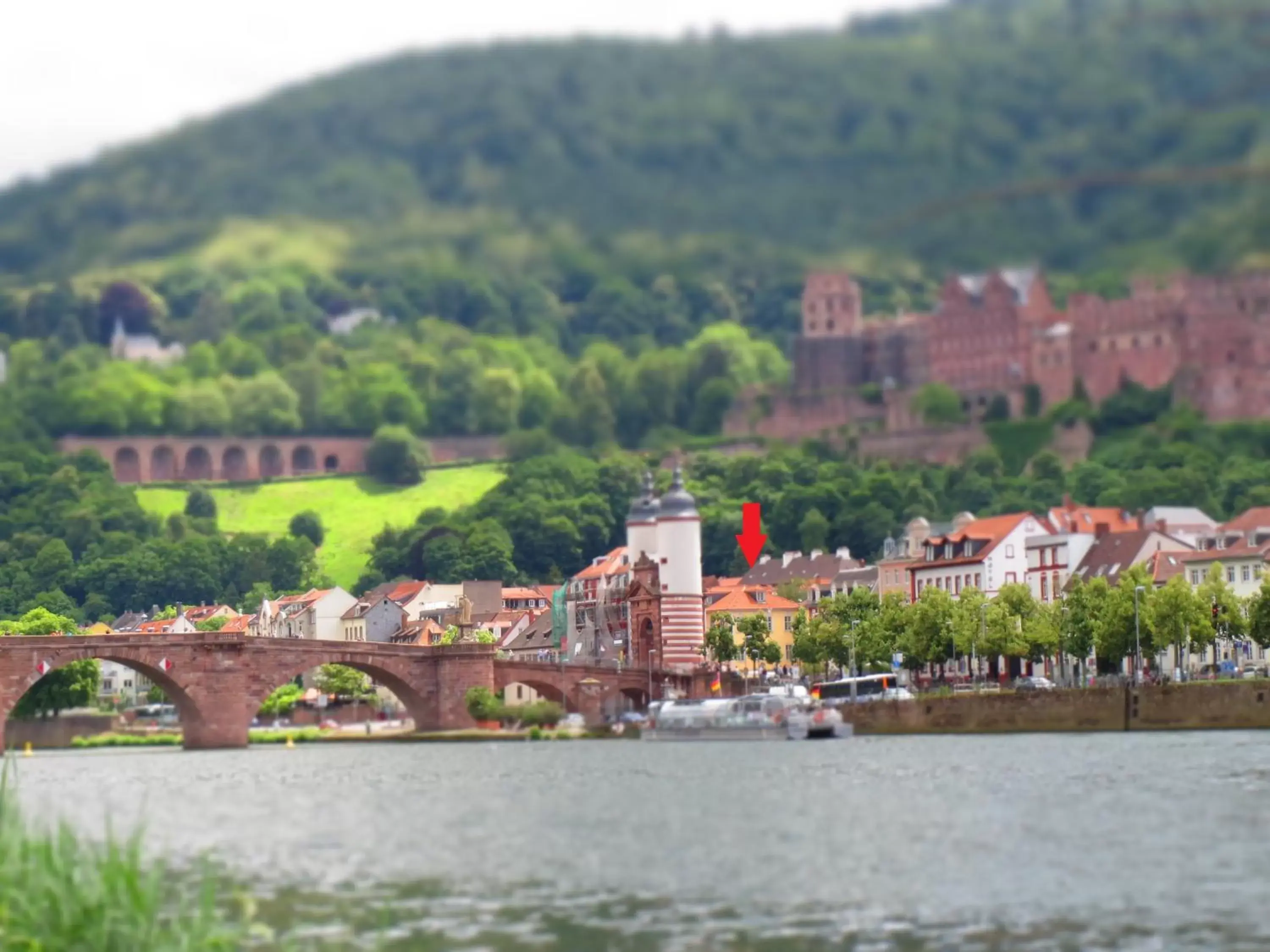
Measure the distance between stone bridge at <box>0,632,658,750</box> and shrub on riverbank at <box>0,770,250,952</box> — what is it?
81.5 meters

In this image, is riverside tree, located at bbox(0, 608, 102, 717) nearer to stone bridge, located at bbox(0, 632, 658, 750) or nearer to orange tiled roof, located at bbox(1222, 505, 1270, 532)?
stone bridge, located at bbox(0, 632, 658, 750)

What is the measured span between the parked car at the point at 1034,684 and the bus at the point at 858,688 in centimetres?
537

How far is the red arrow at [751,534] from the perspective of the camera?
176625 millimetres

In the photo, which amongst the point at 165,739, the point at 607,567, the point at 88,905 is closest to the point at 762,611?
the point at 607,567

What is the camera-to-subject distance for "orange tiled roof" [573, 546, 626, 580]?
5846 inches

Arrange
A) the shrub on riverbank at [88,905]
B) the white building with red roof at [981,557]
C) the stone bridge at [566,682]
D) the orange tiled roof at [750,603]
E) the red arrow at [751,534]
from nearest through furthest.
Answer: the shrub on riverbank at [88,905]
the stone bridge at [566,682]
the white building with red roof at [981,557]
the orange tiled roof at [750,603]
the red arrow at [751,534]

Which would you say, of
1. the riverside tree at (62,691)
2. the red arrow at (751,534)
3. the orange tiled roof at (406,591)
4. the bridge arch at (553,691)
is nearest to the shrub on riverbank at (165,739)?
the riverside tree at (62,691)

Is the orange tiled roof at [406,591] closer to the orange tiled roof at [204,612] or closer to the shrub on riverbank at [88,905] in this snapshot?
the orange tiled roof at [204,612]

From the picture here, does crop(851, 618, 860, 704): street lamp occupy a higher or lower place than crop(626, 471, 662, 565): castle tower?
lower

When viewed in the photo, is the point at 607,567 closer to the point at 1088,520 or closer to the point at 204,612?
the point at 1088,520

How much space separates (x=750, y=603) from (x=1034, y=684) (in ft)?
149

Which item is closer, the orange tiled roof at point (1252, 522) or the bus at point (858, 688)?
the bus at point (858, 688)

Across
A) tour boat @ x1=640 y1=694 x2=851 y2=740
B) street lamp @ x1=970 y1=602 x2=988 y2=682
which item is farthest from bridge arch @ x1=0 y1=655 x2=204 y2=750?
street lamp @ x1=970 y1=602 x2=988 y2=682

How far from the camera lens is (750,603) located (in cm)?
14850
